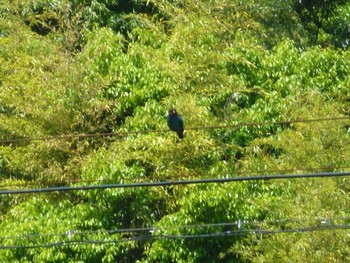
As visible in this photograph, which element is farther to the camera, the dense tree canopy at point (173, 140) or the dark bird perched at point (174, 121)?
the dense tree canopy at point (173, 140)

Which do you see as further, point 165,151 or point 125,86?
point 125,86

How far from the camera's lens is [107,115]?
15.5m

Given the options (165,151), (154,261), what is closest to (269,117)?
(165,151)

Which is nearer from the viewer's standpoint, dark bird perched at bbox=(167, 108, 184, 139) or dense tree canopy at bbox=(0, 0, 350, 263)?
dark bird perched at bbox=(167, 108, 184, 139)

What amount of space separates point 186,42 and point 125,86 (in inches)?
47.2

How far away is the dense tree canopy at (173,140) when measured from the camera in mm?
12961

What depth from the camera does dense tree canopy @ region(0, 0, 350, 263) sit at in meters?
13.0

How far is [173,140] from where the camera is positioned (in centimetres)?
1398

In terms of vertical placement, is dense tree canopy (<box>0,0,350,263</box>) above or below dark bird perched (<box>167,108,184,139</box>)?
below

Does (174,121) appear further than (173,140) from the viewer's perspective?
No

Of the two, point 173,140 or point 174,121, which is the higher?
point 174,121

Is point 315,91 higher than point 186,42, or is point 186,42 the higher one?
point 315,91

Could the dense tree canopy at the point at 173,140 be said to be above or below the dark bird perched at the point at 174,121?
below

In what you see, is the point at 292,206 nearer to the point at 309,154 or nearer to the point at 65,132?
the point at 309,154
